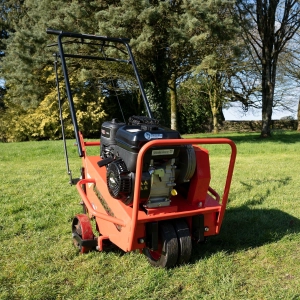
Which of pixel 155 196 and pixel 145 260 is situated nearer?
pixel 155 196

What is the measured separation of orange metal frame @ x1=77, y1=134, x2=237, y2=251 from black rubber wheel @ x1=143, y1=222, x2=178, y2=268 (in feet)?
0.51

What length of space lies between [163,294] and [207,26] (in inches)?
410

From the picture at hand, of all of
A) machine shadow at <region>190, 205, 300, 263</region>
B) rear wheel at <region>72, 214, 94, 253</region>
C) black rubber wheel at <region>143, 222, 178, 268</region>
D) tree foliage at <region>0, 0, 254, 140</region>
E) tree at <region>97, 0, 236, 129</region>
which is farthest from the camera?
tree foliage at <region>0, 0, 254, 140</region>

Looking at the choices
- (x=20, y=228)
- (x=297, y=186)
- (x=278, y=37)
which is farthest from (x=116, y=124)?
(x=278, y=37)

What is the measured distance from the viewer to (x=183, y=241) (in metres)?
2.96

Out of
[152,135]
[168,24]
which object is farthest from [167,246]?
[168,24]

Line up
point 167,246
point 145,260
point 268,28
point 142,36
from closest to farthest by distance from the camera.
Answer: point 167,246 → point 145,260 → point 142,36 → point 268,28

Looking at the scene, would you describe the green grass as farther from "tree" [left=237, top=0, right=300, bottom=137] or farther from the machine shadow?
"tree" [left=237, top=0, right=300, bottom=137]

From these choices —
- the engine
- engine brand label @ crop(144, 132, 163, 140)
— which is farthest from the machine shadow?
engine brand label @ crop(144, 132, 163, 140)

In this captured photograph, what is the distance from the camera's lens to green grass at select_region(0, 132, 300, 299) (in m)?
2.75

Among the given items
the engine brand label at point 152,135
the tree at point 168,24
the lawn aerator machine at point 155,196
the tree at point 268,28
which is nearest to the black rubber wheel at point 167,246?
the lawn aerator machine at point 155,196

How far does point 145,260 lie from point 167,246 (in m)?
0.44

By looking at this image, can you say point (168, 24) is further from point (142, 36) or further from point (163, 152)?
point (163, 152)

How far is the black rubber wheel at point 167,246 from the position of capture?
9.57 feet
